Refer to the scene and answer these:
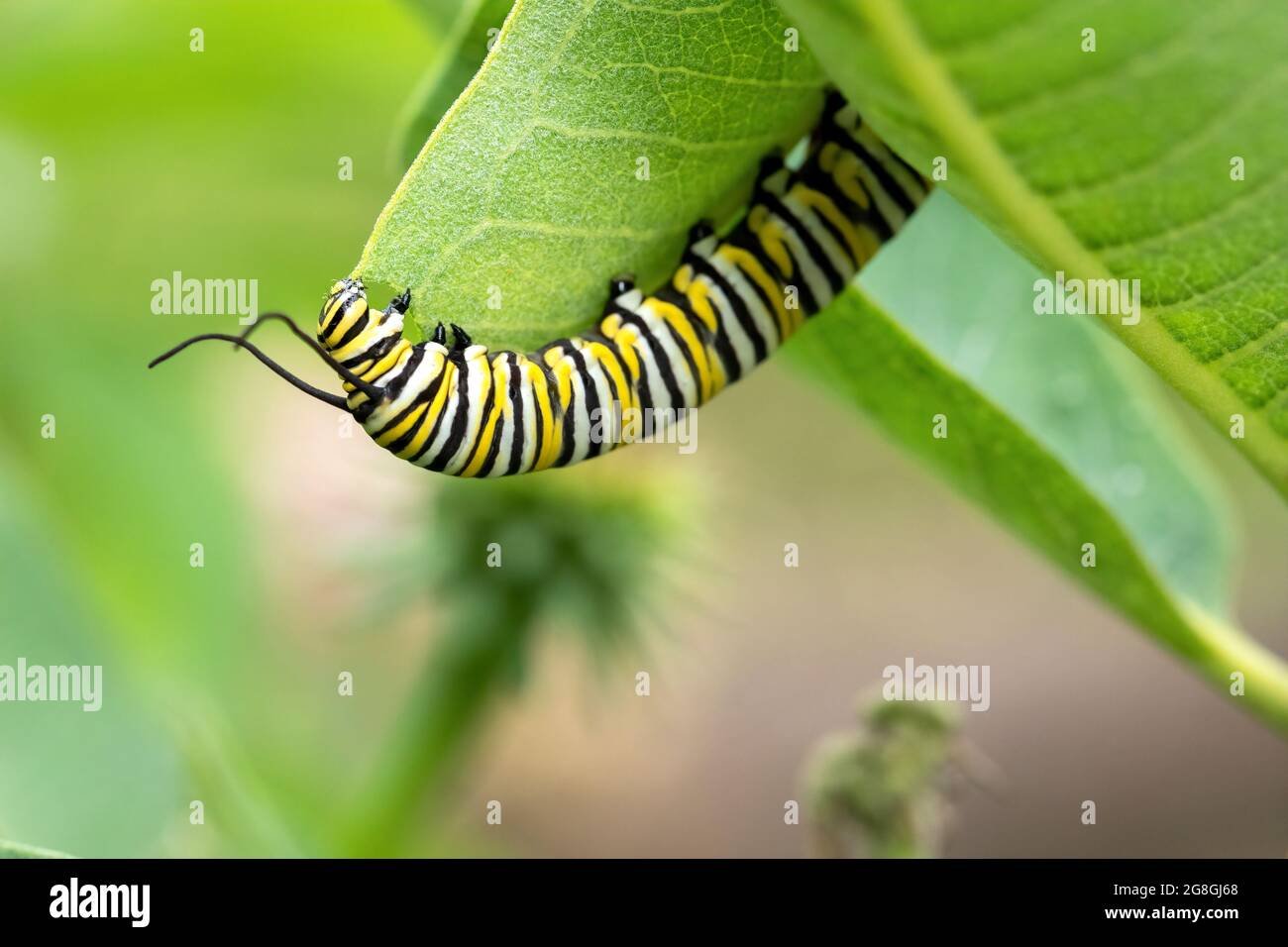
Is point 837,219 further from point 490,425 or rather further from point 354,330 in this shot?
point 354,330

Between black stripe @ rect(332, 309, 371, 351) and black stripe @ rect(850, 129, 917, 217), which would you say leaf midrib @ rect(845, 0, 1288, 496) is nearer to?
black stripe @ rect(850, 129, 917, 217)

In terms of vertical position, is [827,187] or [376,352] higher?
[827,187]

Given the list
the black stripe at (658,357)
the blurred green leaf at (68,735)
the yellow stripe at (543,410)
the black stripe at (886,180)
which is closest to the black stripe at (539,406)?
the yellow stripe at (543,410)
